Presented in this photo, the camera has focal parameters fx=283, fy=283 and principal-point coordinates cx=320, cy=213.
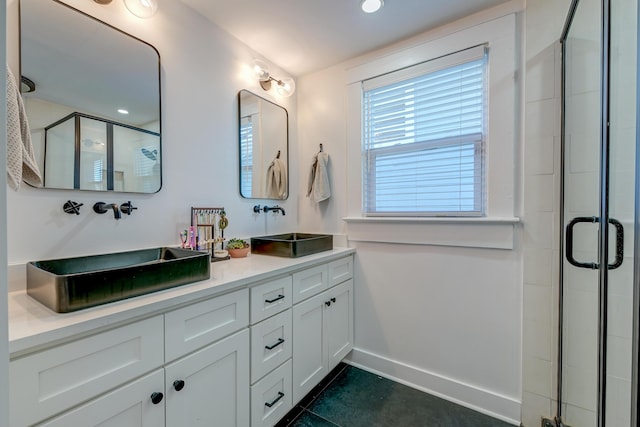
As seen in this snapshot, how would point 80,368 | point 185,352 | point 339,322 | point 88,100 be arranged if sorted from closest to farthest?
1. point 80,368
2. point 185,352
3. point 88,100
4. point 339,322

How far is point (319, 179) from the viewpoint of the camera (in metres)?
2.23

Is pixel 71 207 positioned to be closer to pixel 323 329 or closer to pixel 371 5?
pixel 323 329

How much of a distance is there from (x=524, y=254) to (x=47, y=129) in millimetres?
2340

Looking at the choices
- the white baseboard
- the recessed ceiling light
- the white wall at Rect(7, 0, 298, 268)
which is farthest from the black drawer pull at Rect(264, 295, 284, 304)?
the recessed ceiling light

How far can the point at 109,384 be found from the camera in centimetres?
85

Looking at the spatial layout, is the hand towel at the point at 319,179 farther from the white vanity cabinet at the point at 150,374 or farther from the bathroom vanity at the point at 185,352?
the white vanity cabinet at the point at 150,374

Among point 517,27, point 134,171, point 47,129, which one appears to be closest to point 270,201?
point 134,171

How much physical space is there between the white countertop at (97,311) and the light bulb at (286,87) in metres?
1.48

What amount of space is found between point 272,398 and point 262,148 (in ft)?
5.23

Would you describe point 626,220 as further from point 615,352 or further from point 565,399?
point 565,399

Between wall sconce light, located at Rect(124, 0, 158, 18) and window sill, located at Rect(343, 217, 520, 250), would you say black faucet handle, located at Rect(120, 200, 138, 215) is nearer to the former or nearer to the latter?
wall sconce light, located at Rect(124, 0, 158, 18)

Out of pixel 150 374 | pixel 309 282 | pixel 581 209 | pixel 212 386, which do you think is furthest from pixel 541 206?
pixel 150 374

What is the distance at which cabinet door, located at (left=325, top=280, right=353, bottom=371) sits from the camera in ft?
6.12

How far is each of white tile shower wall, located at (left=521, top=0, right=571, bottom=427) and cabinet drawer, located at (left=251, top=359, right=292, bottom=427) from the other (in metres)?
1.31
